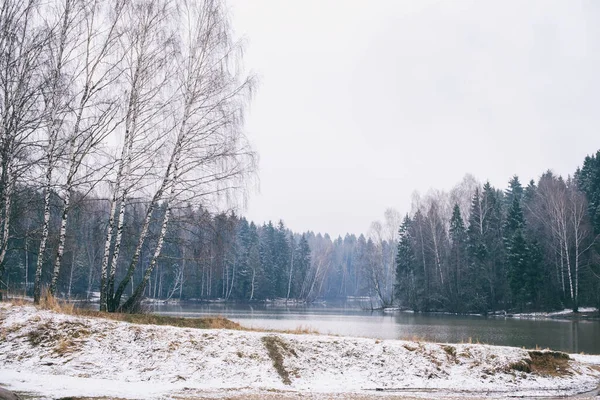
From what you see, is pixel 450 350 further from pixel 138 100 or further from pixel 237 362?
pixel 138 100

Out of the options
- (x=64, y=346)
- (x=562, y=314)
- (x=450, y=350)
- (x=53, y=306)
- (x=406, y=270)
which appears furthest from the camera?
(x=406, y=270)

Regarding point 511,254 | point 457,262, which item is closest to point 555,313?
point 511,254

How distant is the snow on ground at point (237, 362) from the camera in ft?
36.0

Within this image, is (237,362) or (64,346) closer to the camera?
(64,346)

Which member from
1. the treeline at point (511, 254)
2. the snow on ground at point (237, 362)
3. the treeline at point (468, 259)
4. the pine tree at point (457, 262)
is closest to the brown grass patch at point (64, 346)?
the snow on ground at point (237, 362)

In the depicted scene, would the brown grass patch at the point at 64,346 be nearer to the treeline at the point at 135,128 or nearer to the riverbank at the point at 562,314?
the treeline at the point at 135,128

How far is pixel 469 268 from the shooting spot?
64.8 m

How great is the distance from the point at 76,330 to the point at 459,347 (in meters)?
11.1

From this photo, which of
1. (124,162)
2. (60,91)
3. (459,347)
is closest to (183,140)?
(124,162)

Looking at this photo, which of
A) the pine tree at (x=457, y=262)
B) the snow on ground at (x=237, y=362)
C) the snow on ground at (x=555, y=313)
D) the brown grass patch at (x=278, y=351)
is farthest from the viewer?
the pine tree at (x=457, y=262)

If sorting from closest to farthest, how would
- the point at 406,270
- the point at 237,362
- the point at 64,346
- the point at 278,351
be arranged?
1. the point at 64,346
2. the point at 237,362
3. the point at 278,351
4. the point at 406,270

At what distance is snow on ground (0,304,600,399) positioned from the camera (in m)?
11.0

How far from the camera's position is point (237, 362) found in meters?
12.3

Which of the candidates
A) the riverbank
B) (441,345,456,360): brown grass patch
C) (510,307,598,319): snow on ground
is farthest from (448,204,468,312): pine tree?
(441,345,456,360): brown grass patch
